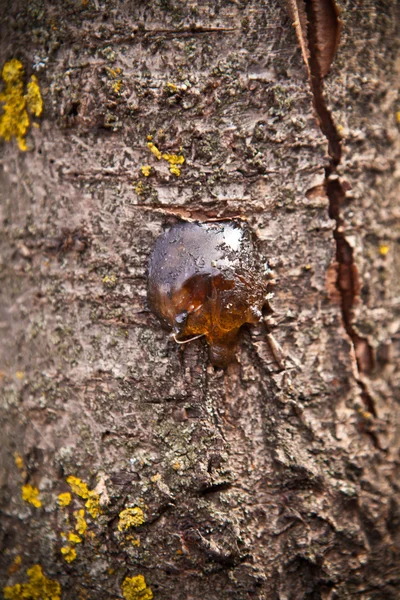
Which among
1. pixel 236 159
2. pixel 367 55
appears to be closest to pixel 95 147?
pixel 236 159

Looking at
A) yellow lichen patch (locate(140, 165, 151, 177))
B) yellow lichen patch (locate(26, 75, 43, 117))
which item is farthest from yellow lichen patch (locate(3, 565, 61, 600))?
yellow lichen patch (locate(26, 75, 43, 117))

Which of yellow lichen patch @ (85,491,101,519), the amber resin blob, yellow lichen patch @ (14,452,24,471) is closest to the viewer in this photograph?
the amber resin blob

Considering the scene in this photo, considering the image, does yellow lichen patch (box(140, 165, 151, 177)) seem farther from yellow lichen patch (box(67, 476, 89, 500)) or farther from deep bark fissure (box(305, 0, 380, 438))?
yellow lichen patch (box(67, 476, 89, 500))

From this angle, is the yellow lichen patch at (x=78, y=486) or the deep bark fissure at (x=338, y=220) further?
the yellow lichen patch at (x=78, y=486)

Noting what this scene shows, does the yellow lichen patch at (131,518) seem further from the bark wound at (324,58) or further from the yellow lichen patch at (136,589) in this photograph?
the bark wound at (324,58)

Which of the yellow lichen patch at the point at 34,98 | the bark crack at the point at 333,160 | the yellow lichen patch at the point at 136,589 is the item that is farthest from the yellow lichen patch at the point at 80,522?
the yellow lichen patch at the point at 34,98

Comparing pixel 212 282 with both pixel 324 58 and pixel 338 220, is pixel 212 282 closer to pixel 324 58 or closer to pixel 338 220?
pixel 338 220

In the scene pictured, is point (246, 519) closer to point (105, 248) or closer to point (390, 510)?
point (390, 510)
